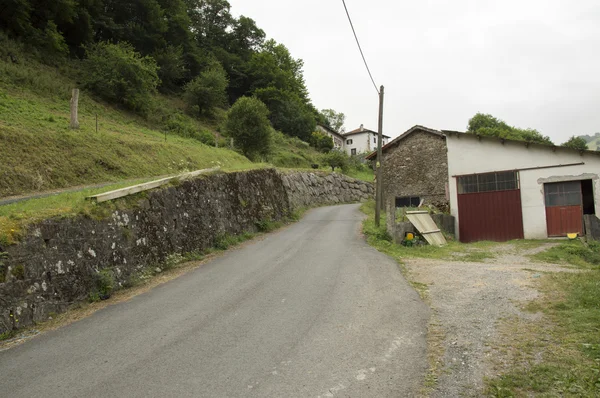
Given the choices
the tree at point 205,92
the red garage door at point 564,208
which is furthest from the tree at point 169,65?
the red garage door at point 564,208

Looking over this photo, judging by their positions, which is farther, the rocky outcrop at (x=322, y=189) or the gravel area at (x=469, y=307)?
the rocky outcrop at (x=322, y=189)

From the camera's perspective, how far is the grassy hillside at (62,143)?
475 inches

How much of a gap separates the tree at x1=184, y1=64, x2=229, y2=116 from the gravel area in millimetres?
34674

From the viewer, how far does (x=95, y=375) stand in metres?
4.47

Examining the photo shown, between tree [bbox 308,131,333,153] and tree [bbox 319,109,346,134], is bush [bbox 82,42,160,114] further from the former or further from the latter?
tree [bbox 319,109,346,134]

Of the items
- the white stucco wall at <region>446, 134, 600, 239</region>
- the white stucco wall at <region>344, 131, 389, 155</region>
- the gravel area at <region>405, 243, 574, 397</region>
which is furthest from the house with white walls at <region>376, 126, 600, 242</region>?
the white stucco wall at <region>344, 131, 389, 155</region>

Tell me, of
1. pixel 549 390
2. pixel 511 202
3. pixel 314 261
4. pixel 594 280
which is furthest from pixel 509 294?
pixel 511 202

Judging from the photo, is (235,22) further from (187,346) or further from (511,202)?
Answer: (187,346)

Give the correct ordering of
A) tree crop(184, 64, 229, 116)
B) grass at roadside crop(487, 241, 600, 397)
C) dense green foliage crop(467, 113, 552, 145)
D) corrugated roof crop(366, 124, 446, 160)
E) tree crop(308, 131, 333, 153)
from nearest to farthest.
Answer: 1. grass at roadside crop(487, 241, 600, 397)
2. corrugated roof crop(366, 124, 446, 160)
3. tree crop(184, 64, 229, 116)
4. tree crop(308, 131, 333, 153)
5. dense green foliage crop(467, 113, 552, 145)

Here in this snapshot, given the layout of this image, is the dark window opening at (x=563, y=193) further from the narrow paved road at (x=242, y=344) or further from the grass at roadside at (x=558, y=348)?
the narrow paved road at (x=242, y=344)

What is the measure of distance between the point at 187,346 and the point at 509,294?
232 inches

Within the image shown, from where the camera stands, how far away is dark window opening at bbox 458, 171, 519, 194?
19.3 meters

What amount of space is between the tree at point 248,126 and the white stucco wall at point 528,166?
14199 millimetres

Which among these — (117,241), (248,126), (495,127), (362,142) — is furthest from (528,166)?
(362,142)
